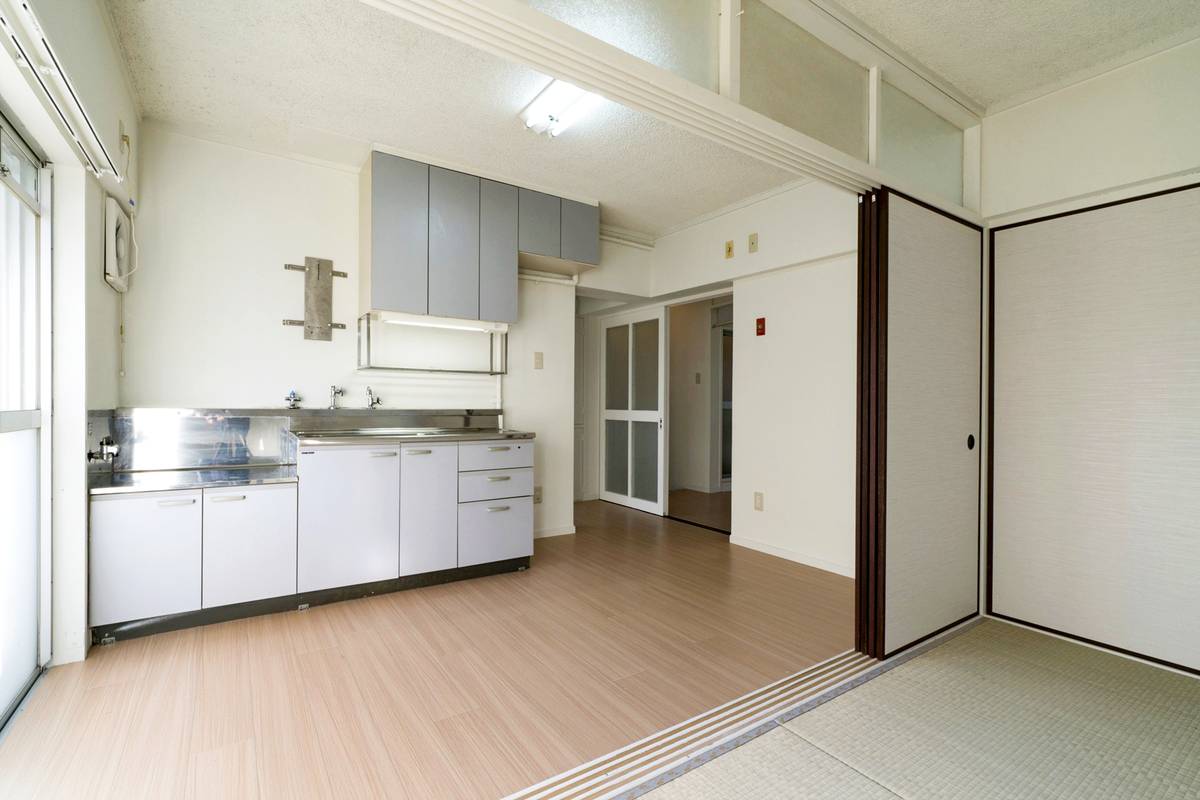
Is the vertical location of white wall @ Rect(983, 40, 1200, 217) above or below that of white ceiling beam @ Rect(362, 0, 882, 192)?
above

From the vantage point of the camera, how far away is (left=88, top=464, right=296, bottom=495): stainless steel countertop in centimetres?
249

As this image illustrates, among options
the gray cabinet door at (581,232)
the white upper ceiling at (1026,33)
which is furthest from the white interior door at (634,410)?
the white upper ceiling at (1026,33)

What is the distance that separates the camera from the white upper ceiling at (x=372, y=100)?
221 cm

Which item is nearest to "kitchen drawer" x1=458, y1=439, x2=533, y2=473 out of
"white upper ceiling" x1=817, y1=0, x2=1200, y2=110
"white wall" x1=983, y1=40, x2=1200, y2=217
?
"white upper ceiling" x1=817, y1=0, x2=1200, y2=110

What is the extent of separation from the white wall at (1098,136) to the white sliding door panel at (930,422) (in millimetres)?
331

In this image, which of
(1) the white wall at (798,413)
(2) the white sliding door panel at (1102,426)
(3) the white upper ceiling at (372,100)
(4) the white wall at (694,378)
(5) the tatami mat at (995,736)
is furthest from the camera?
(4) the white wall at (694,378)

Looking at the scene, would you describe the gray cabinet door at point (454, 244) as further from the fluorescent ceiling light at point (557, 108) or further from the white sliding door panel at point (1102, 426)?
Answer: the white sliding door panel at point (1102, 426)

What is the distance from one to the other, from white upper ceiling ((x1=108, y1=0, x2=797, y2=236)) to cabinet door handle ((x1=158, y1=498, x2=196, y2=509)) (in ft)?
6.43

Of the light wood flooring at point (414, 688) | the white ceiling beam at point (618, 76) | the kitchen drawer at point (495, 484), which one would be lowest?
the light wood flooring at point (414, 688)

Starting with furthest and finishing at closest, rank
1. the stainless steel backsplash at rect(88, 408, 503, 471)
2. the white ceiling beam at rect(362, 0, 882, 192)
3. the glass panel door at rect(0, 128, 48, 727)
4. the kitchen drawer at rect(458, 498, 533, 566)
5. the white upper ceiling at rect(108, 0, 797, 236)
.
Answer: the kitchen drawer at rect(458, 498, 533, 566) < the stainless steel backsplash at rect(88, 408, 503, 471) < the white upper ceiling at rect(108, 0, 797, 236) < the glass panel door at rect(0, 128, 48, 727) < the white ceiling beam at rect(362, 0, 882, 192)

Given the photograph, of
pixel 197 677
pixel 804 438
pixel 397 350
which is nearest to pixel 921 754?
pixel 804 438

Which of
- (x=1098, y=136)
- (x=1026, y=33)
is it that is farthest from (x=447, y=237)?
(x=1098, y=136)

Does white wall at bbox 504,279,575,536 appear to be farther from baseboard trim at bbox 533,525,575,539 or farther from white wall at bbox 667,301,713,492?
white wall at bbox 667,301,713,492

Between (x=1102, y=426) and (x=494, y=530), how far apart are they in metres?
3.23
